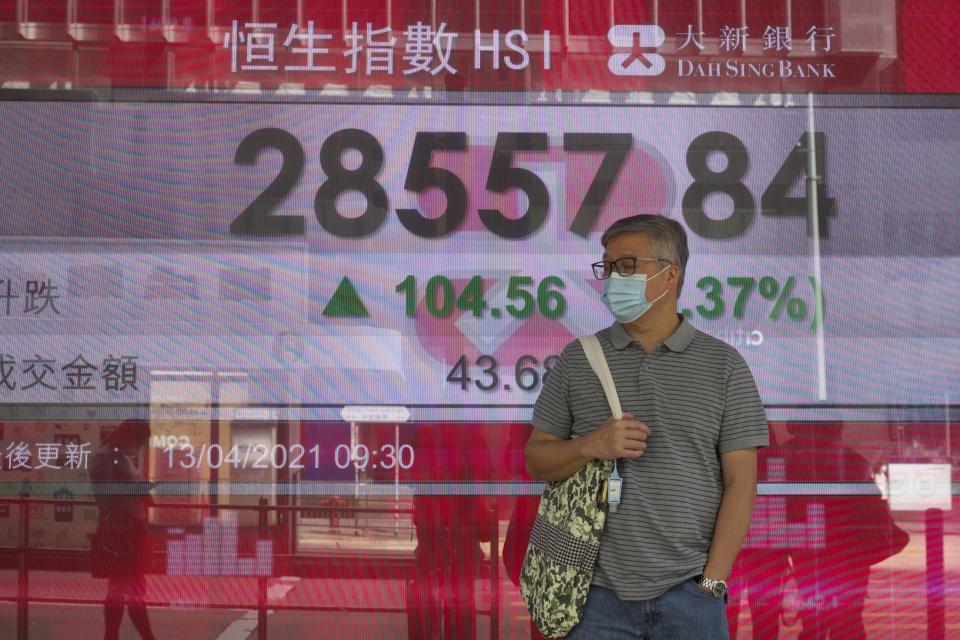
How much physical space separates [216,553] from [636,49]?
9.48 feet

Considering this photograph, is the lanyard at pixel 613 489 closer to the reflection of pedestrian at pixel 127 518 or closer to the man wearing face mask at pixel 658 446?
the man wearing face mask at pixel 658 446

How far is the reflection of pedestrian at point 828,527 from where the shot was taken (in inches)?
186

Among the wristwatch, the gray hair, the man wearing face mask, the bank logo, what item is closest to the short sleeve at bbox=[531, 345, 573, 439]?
the man wearing face mask

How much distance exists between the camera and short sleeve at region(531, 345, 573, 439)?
3139 mm

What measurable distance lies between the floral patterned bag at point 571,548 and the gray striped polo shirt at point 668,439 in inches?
2.1

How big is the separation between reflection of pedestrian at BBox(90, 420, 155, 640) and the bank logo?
8.61 ft

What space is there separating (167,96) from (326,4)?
818 mm

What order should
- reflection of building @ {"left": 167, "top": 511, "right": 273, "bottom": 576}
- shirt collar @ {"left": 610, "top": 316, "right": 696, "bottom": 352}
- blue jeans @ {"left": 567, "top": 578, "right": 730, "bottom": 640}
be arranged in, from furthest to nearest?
reflection of building @ {"left": 167, "top": 511, "right": 273, "bottom": 576}, shirt collar @ {"left": 610, "top": 316, "right": 696, "bottom": 352}, blue jeans @ {"left": 567, "top": 578, "right": 730, "bottom": 640}

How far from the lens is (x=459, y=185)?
15.9 feet

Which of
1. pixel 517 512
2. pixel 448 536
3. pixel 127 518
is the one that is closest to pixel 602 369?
pixel 517 512

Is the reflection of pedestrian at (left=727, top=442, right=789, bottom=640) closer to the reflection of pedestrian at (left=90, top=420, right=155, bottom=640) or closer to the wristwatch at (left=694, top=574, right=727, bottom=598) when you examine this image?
the wristwatch at (left=694, top=574, right=727, bottom=598)

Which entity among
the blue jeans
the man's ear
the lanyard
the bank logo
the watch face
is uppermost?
the bank logo

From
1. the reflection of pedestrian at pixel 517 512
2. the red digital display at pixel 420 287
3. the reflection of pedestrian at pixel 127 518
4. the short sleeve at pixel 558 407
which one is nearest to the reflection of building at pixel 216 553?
the red digital display at pixel 420 287

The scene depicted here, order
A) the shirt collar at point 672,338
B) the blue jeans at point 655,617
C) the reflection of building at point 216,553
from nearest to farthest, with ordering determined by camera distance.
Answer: the blue jeans at point 655,617 < the shirt collar at point 672,338 < the reflection of building at point 216,553
